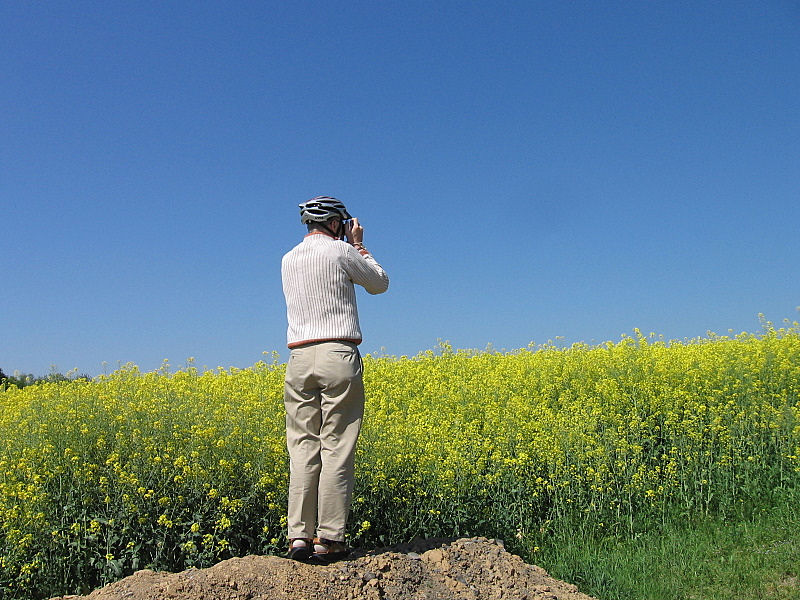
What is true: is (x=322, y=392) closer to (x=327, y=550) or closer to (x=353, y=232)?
(x=327, y=550)

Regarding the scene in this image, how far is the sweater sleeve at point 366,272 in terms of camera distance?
491 cm

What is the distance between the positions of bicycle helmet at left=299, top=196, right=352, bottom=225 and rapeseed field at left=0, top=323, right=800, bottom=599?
2.07 m

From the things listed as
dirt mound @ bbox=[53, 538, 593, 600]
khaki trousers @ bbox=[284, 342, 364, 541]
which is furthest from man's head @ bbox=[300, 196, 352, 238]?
dirt mound @ bbox=[53, 538, 593, 600]

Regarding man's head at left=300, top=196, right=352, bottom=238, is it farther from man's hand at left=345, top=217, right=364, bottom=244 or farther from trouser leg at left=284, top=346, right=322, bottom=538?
trouser leg at left=284, top=346, right=322, bottom=538

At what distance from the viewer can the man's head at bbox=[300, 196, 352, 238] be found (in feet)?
16.7

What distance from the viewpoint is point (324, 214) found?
5.09m

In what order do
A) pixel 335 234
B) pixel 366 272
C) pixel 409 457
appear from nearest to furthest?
pixel 366 272
pixel 335 234
pixel 409 457

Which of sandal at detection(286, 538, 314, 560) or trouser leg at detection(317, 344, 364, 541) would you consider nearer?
trouser leg at detection(317, 344, 364, 541)

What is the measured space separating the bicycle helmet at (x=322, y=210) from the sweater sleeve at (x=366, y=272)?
278 mm

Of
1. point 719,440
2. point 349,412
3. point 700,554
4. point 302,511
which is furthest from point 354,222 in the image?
point 719,440

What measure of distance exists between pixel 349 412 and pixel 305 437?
35 centimetres

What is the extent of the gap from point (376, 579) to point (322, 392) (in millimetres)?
1257

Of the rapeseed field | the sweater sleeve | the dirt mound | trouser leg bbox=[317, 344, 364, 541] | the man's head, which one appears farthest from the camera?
the rapeseed field

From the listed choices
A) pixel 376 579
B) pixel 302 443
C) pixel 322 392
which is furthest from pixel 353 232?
pixel 376 579
